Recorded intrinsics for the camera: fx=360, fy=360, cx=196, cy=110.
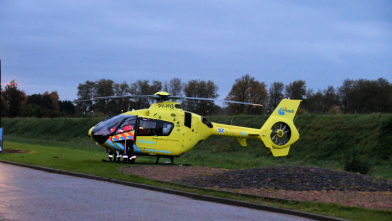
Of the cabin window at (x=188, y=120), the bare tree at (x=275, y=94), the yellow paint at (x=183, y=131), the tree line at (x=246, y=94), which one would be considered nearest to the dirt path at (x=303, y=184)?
the yellow paint at (x=183, y=131)

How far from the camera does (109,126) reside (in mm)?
18719

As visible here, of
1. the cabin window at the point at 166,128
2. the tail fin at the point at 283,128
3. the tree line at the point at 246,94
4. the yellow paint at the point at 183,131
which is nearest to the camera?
the yellow paint at the point at 183,131

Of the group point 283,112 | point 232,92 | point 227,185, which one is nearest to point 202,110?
point 232,92

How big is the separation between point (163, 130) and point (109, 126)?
284 cm

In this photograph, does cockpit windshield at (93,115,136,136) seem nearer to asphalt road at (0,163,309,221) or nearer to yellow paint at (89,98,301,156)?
yellow paint at (89,98,301,156)

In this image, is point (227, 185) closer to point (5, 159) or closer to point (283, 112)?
point (283, 112)

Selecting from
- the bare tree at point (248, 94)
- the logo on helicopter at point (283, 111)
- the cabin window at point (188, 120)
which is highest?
the bare tree at point (248, 94)

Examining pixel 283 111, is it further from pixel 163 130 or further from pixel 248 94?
pixel 248 94

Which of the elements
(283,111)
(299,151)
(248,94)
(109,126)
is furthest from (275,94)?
(109,126)

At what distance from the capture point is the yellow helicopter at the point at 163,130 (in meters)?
18.7

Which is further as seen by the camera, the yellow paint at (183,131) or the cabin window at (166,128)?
the cabin window at (166,128)

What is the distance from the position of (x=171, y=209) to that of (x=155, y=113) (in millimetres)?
10630

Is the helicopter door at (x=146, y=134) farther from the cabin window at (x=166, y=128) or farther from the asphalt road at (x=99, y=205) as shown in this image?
the asphalt road at (x=99, y=205)

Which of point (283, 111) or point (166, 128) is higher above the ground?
point (283, 111)
